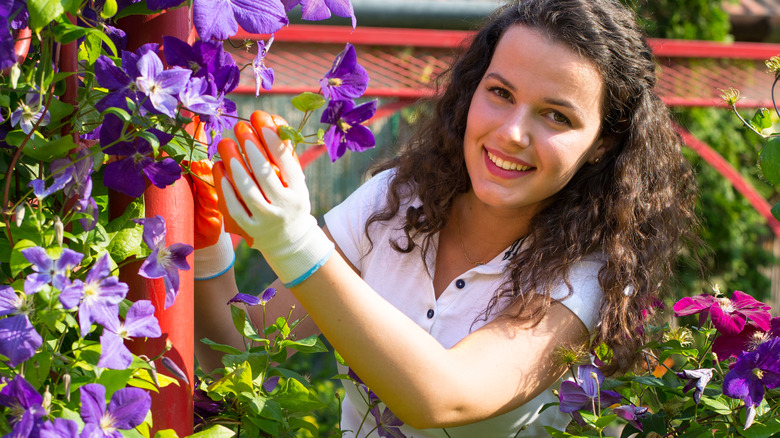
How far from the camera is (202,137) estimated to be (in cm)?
104

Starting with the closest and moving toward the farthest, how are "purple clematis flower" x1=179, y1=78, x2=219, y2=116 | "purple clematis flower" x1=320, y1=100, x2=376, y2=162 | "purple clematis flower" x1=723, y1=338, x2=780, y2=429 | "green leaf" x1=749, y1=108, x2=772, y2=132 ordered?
"purple clematis flower" x1=179, y1=78, x2=219, y2=116 → "purple clematis flower" x1=320, y1=100, x2=376, y2=162 → "purple clematis flower" x1=723, y1=338, x2=780, y2=429 → "green leaf" x1=749, y1=108, x2=772, y2=132

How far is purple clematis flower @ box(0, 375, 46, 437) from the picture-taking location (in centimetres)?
60

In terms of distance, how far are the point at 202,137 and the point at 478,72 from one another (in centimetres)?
84

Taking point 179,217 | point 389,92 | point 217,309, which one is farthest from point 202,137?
point 389,92

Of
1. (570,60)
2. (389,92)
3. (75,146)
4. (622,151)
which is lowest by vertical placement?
(389,92)

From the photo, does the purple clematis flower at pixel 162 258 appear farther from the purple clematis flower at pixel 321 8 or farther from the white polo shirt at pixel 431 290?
the white polo shirt at pixel 431 290

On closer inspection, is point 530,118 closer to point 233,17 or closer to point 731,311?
point 731,311

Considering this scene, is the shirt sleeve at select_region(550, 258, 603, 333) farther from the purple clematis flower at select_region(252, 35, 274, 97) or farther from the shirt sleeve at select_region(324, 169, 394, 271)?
the purple clematis flower at select_region(252, 35, 274, 97)

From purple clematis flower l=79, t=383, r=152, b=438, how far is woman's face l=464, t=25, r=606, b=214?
876 millimetres

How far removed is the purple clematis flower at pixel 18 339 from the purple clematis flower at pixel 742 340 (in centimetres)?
91

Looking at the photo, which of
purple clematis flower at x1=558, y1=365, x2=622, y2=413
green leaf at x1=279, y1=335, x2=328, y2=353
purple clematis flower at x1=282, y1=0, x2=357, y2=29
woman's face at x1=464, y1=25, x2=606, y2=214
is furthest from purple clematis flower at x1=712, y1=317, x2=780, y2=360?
purple clematis flower at x1=282, y1=0, x2=357, y2=29

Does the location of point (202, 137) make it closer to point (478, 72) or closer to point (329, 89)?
point (329, 89)

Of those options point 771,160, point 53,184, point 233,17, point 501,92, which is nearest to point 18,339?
point 53,184

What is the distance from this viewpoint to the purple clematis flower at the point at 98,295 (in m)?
0.63
